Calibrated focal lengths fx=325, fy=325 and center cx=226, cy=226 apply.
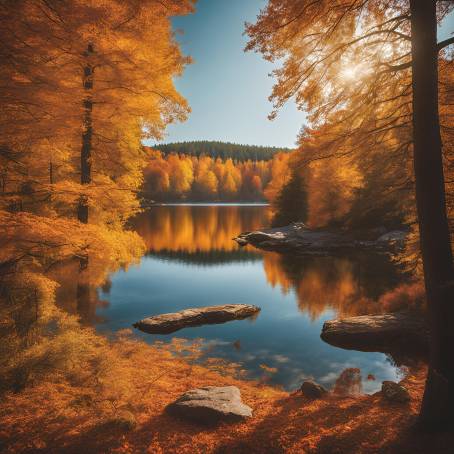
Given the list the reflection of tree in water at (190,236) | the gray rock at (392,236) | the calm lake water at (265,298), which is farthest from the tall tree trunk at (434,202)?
the gray rock at (392,236)

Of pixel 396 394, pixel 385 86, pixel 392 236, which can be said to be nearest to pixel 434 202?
pixel 385 86

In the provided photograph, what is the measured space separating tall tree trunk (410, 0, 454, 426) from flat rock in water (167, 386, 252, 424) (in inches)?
130

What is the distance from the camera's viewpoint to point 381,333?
12.3 meters

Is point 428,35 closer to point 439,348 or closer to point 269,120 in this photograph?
point 269,120

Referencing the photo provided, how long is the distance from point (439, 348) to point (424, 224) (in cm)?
190

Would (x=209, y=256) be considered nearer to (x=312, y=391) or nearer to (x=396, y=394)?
(x=312, y=391)

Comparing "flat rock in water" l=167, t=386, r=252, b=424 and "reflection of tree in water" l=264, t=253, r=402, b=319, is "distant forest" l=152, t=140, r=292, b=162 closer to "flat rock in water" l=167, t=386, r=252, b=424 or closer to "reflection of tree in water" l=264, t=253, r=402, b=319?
"reflection of tree in water" l=264, t=253, r=402, b=319

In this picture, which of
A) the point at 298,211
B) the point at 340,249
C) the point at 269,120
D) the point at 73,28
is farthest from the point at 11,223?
the point at 298,211

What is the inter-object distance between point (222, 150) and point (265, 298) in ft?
547

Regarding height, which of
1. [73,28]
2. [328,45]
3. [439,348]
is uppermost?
[73,28]

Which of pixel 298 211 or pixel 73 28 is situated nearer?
pixel 73 28

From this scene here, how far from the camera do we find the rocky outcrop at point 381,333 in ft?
39.0

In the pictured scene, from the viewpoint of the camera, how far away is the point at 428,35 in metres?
4.84

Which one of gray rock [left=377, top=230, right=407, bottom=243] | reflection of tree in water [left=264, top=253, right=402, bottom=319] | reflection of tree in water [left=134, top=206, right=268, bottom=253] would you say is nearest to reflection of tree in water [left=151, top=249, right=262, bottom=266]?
reflection of tree in water [left=134, top=206, right=268, bottom=253]
